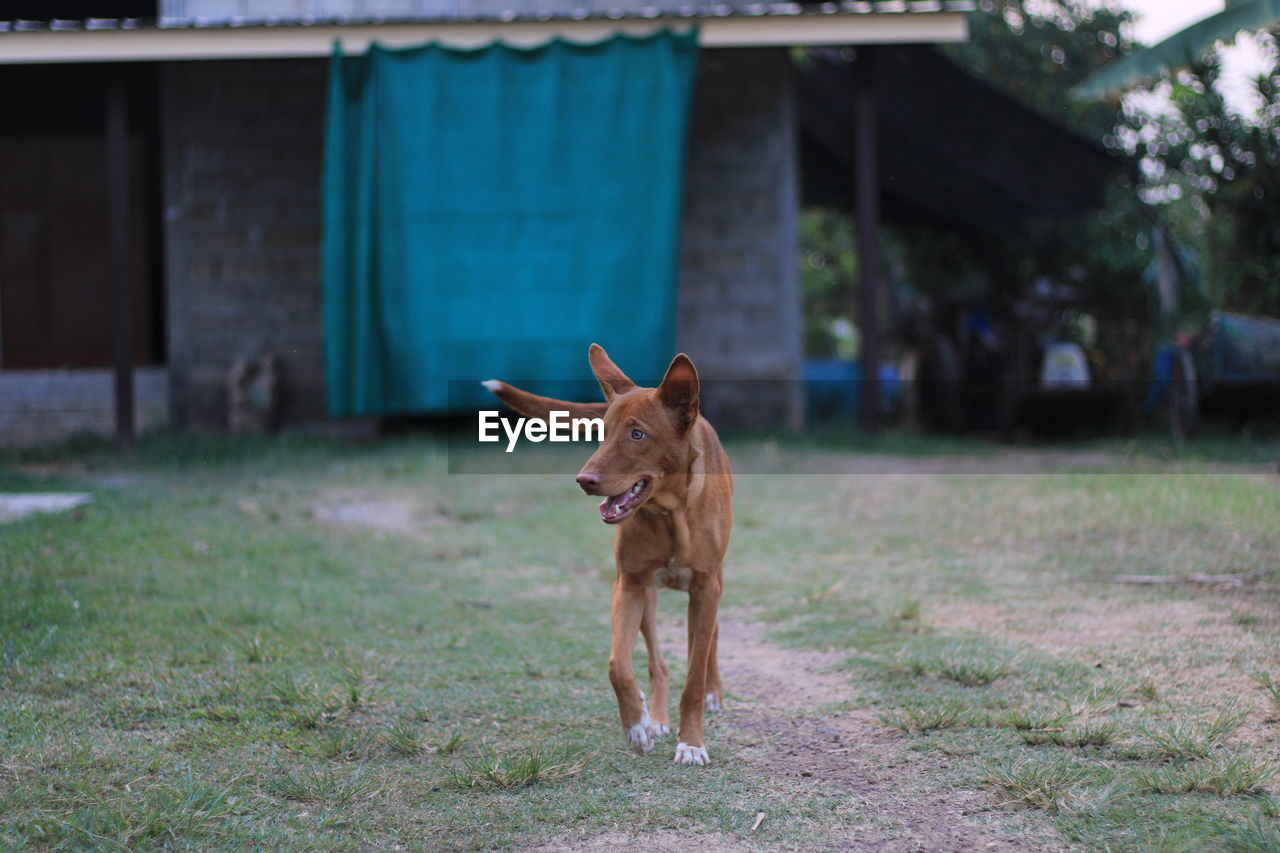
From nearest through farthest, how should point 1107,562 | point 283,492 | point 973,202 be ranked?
point 1107,562 < point 283,492 < point 973,202

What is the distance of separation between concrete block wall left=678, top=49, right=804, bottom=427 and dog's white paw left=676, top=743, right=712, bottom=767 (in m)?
8.38

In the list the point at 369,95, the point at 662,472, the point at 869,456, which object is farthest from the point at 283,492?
the point at 662,472

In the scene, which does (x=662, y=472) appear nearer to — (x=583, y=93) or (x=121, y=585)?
A: (x=121, y=585)

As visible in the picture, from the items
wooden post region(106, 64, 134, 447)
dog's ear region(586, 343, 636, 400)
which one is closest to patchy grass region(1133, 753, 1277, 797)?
dog's ear region(586, 343, 636, 400)

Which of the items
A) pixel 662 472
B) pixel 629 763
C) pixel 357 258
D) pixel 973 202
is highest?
pixel 973 202

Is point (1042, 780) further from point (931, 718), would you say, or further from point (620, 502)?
point (620, 502)

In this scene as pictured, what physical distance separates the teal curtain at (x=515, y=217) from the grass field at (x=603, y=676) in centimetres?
253

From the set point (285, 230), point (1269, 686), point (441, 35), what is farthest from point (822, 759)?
point (285, 230)

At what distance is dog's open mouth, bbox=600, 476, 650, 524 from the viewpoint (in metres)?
3.30

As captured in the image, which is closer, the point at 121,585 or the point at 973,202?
the point at 121,585

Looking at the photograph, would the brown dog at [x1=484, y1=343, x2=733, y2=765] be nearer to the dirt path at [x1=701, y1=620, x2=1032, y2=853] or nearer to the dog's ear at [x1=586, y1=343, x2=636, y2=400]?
the dog's ear at [x1=586, y1=343, x2=636, y2=400]

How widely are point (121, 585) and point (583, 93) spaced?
6277mm

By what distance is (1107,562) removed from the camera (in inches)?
243

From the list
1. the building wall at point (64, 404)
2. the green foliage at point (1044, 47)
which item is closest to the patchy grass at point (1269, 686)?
the building wall at point (64, 404)
